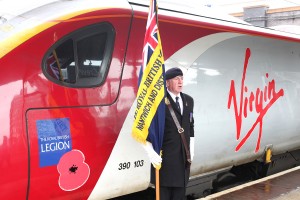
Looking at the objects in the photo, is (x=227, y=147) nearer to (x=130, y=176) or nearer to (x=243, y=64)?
(x=243, y=64)

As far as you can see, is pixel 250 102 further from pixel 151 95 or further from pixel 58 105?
pixel 58 105

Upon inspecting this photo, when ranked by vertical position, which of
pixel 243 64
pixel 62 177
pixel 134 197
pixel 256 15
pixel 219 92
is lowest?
pixel 134 197

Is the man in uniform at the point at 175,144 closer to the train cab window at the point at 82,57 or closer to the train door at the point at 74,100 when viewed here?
the train door at the point at 74,100

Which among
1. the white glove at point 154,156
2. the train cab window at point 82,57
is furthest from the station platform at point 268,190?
the train cab window at point 82,57

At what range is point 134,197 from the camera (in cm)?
472

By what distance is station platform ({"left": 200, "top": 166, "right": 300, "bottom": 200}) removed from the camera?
489cm

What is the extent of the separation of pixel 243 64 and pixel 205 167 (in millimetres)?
1539

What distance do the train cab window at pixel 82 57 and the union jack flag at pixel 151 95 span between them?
1.59 ft

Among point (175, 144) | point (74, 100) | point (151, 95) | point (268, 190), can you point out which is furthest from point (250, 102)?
point (74, 100)

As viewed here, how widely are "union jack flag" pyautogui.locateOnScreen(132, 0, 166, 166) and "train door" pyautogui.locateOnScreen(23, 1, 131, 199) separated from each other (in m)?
0.44

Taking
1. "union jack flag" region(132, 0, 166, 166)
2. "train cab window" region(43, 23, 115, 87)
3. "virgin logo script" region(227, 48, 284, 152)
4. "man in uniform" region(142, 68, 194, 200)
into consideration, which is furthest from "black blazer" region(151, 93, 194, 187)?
"virgin logo script" region(227, 48, 284, 152)

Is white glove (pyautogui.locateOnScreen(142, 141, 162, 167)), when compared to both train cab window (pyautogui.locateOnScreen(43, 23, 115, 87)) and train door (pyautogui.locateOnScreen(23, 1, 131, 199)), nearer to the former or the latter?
train door (pyautogui.locateOnScreen(23, 1, 131, 199))

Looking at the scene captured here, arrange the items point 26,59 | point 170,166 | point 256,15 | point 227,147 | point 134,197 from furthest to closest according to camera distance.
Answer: point 256,15
point 227,147
point 134,197
point 170,166
point 26,59

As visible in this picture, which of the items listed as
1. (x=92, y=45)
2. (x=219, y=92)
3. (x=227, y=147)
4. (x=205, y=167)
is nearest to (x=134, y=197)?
(x=205, y=167)
